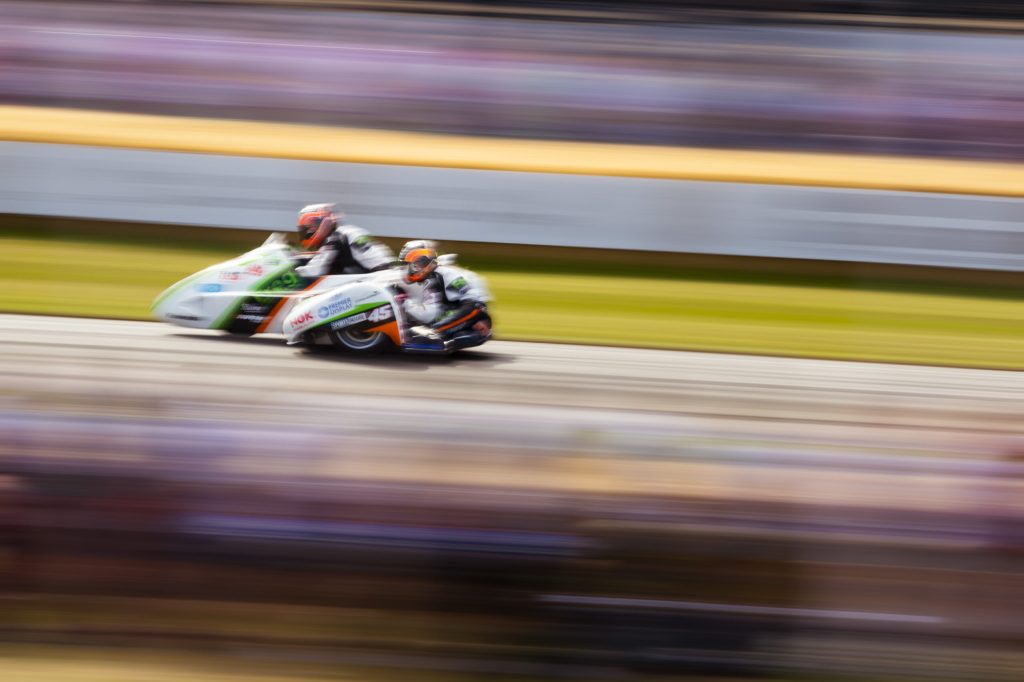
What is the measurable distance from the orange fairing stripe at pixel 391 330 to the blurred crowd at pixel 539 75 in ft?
19.6

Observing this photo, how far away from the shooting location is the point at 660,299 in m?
11.7

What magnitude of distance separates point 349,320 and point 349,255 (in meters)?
0.73

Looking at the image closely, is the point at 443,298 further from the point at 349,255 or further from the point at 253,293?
the point at 253,293

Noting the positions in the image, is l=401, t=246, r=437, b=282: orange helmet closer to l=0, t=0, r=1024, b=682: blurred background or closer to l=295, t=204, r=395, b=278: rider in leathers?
l=295, t=204, r=395, b=278: rider in leathers

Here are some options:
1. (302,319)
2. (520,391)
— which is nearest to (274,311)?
(302,319)

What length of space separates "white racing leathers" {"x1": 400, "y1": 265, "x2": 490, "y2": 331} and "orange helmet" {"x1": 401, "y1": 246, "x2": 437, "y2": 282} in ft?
0.32

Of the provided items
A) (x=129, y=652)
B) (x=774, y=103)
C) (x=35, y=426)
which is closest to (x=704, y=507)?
(x=129, y=652)

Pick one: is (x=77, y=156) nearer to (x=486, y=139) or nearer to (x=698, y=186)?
(x=486, y=139)

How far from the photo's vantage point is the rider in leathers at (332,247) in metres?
8.85

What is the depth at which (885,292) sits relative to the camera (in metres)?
11.8

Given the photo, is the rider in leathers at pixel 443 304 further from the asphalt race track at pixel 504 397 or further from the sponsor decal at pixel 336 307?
the sponsor decal at pixel 336 307

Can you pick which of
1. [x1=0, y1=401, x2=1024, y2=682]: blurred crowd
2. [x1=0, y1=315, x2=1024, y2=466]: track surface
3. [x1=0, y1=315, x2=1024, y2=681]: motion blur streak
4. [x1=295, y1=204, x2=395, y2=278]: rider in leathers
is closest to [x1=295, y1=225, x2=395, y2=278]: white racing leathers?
[x1=295, y1=204, x2=395, y2=278]: rider in leathers

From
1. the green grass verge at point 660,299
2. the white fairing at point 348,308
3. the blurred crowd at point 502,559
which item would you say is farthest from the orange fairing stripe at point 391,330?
the blurred crowd at point 502,559

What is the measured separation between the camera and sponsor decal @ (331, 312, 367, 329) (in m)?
8.48
